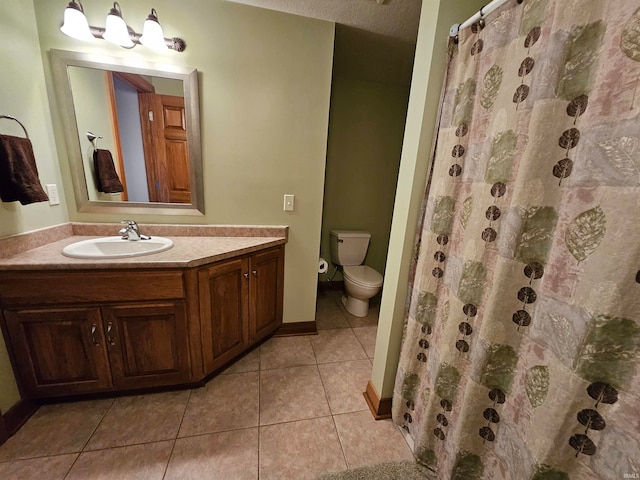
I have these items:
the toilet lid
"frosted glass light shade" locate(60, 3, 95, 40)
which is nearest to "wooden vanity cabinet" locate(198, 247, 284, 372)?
the toilet lid

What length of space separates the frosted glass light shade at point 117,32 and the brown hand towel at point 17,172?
72 centimetres

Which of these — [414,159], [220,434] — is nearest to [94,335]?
[220,434]

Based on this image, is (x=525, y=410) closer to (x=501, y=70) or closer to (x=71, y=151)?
(x=501, y=70)

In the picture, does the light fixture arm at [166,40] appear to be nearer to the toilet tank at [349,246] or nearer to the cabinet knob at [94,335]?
the cabinet knob at [94,335]

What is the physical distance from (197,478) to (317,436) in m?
0.57

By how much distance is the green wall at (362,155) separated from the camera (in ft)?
8.32

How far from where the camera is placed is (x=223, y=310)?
156 centimetres

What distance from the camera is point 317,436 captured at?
1.28 meters

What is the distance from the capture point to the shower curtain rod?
0.79 m

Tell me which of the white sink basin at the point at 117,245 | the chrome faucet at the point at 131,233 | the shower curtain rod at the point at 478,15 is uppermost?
the shower curtain rod at the point at 478,15

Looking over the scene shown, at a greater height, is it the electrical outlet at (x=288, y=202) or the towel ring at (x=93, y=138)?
the towel ring at (x=93, y=138)

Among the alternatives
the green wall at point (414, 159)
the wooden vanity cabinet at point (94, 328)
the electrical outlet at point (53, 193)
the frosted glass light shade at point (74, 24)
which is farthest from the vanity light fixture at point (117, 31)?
the green wall at point (414, 159)

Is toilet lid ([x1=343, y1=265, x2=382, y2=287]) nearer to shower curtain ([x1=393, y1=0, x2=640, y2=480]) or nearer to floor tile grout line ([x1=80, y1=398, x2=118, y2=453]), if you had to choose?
shower curtain ([x1=393, y1=0, x2=640, y2=480])

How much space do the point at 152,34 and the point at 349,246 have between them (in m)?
2.15
